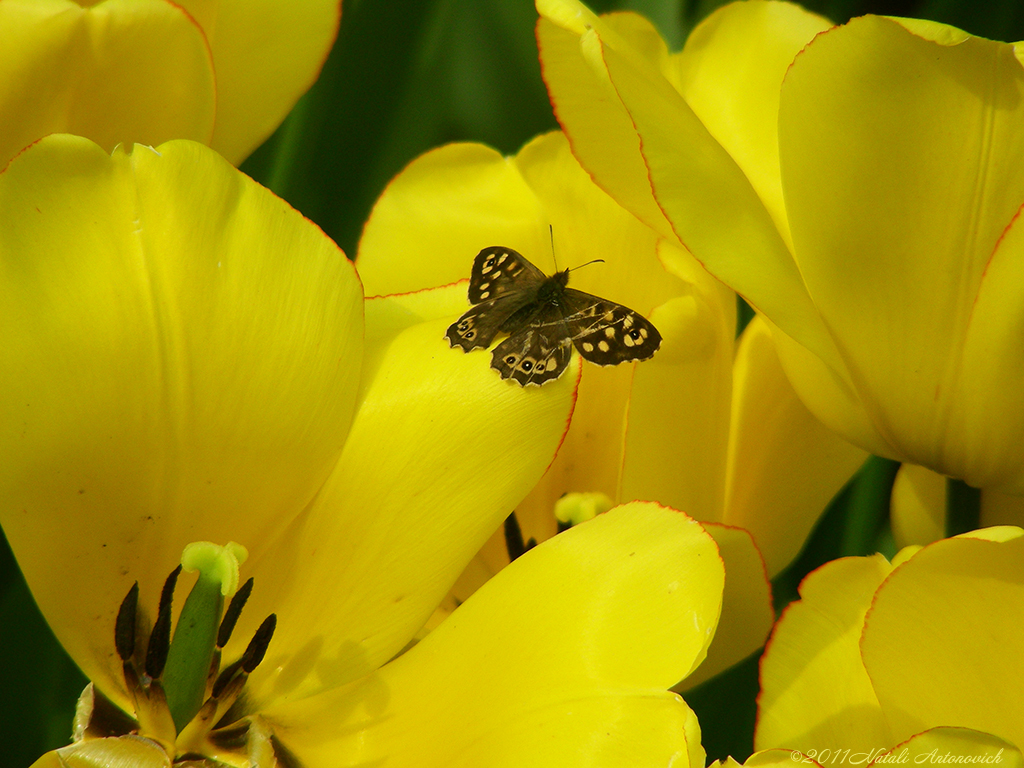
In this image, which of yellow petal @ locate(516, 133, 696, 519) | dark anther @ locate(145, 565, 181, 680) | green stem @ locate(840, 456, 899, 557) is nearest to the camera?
dark anther @ locate(145, 565, 181, 680)

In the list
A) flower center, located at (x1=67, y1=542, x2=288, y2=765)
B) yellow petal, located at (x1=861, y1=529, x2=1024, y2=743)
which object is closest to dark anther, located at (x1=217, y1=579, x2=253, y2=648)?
flower center, located at (x1=67, y1=542, x2=288, y2=765)

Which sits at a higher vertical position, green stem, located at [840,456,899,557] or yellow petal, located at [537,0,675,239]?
yellow petal, located at [537,0,675,239]

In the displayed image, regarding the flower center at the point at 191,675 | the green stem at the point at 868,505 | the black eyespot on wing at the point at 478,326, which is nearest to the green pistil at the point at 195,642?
the flower center at the point at 191,675

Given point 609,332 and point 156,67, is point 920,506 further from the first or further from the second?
point 156,67

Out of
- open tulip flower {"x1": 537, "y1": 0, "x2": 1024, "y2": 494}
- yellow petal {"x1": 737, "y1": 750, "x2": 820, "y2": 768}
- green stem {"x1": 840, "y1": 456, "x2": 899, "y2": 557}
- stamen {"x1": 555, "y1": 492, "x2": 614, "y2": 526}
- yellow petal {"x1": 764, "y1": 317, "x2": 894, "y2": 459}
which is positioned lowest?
green stem {"x1": 840, "y1": 456, "x2": 899, "y2": 557}

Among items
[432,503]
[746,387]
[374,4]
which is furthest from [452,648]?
[374,4]

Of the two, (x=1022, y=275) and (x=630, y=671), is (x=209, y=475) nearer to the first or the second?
(x=630, y=671)

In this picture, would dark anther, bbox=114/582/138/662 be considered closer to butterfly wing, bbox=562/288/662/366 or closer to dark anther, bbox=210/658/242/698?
dark anther, bbox=210/658/242/698
